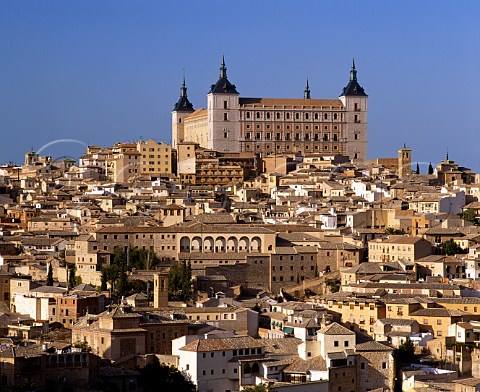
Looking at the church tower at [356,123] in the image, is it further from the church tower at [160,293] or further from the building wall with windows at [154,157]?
the church tower at [160,293]

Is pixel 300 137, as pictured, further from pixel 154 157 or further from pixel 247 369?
pixel 247 369

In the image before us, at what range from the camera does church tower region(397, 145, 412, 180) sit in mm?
72188

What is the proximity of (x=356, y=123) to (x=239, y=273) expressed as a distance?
120 ft

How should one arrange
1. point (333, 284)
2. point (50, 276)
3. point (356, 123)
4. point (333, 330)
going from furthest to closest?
1. point (356, 123)
2. point (333, 284)
3. point (50, 276)
4. point (333, 330)

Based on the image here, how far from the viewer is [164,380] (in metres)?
32.4

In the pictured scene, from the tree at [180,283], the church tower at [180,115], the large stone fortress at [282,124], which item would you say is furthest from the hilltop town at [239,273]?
the church tower at [180,115]

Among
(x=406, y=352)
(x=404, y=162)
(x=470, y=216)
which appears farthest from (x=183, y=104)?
(x=406, y=352)

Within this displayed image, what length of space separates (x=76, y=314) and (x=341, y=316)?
22.8 feet

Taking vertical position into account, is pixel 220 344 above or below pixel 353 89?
below

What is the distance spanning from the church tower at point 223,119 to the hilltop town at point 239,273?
5175mm

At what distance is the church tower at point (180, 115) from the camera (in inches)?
3361

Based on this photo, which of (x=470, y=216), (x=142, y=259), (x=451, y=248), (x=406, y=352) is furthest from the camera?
(x=470, y=216)

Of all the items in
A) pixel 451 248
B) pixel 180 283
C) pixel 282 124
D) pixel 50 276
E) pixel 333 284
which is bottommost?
pixel 333 284

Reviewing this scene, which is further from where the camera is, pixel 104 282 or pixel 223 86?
pixel 223 86
